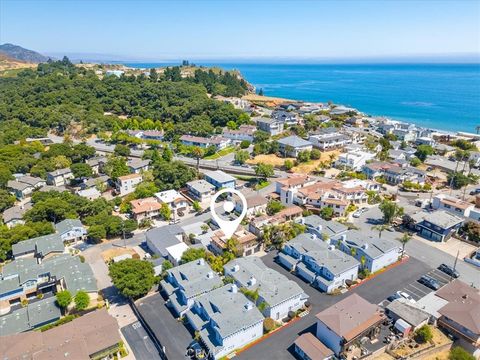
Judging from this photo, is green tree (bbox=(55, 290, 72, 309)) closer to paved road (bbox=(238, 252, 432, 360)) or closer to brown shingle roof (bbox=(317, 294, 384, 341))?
paved road (bbox=(238, 252, 432, 360))

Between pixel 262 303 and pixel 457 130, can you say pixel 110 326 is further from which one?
pixel 457 130

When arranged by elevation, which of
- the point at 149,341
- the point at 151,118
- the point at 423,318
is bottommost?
the point at 149,341

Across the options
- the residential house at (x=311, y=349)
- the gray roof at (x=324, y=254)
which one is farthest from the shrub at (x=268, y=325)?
the gray roof at (x=324, y=254)

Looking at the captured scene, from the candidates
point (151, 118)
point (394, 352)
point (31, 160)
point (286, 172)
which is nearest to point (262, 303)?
point (394, 352)

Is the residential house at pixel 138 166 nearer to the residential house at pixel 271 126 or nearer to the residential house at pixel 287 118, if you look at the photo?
the residential house at pixel 271 126

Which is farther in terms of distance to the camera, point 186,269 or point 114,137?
point 114,137

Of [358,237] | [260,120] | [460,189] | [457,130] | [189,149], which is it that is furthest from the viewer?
[457,130]

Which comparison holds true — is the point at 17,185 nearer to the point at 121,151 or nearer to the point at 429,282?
the point at 121,151
